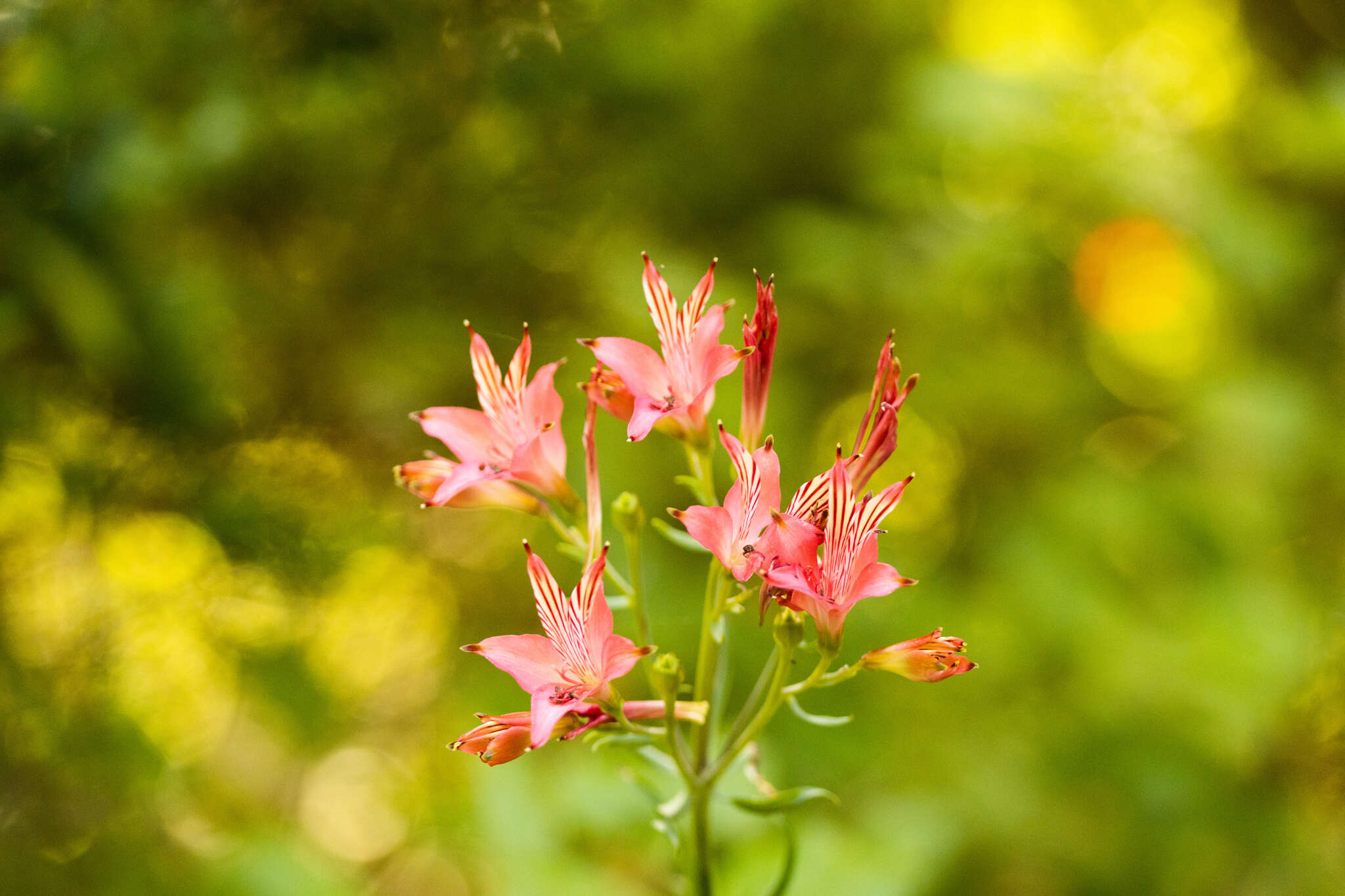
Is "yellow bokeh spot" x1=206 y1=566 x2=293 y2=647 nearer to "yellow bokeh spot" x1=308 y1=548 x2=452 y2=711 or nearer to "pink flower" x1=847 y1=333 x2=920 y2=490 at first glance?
"yellow bokeh spot" x1=308 y1=548 x2=452 y2=711

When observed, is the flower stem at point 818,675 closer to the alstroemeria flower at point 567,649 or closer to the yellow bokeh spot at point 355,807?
the alstroemeria flower at point 567,649

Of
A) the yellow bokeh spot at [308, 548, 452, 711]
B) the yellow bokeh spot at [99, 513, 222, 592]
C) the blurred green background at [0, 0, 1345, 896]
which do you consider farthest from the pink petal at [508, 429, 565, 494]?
the yellow bokeh spot at [308, 548, 452, 711]

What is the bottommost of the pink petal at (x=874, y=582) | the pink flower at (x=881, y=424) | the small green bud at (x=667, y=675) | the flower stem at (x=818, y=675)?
the flower stem at (x=818, y=675)

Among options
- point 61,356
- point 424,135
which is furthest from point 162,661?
point 424,135

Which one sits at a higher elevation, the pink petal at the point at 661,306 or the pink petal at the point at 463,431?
the pink petal at the point at 661,306

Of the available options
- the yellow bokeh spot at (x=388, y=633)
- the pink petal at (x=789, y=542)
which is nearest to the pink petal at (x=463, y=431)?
the pink petal at (x=789, y=542)

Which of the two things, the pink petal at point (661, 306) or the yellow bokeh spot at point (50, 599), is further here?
the yellow bokeh spot at point (50, 599)

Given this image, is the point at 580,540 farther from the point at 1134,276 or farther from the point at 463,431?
the point at 1134,276
